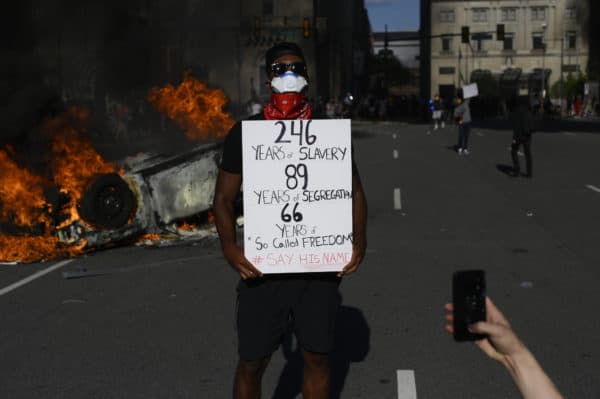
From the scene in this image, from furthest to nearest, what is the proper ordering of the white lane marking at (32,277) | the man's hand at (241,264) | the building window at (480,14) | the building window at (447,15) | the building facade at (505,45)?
the building window at (447,15), the building window at (480,14), the building facade at (505,45), the white lane marking at (32,277), the man's hand at (241,264)

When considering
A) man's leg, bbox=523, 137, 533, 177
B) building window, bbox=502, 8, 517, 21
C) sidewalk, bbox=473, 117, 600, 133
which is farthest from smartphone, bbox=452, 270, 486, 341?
→ building window, bbox=502, 8, 517, 21

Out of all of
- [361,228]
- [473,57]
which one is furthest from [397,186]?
[473,57]

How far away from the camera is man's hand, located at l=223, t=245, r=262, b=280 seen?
3500 mm

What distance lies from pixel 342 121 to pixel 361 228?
50cm

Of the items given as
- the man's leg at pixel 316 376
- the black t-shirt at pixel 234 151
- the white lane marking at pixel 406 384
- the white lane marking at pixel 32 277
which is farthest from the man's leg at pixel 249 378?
the white lane marking at pixel 32 277

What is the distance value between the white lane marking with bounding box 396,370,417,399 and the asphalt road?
3 centimetres

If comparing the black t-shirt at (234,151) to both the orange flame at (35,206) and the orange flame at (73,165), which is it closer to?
the orange flame at (35,206)

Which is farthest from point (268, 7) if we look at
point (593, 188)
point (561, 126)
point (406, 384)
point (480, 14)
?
point (480, 14)

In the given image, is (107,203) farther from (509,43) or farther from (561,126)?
(509,43)

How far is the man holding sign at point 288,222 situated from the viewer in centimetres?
352

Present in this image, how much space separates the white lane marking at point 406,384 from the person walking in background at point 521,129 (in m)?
12.6

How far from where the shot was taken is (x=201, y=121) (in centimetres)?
1311

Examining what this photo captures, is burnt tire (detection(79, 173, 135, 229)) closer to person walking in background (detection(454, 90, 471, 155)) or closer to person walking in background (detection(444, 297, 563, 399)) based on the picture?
person walking in background (detection(444, 297, 563, 399))

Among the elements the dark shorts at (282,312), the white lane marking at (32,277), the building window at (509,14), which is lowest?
the white lane marking at (32,277)
